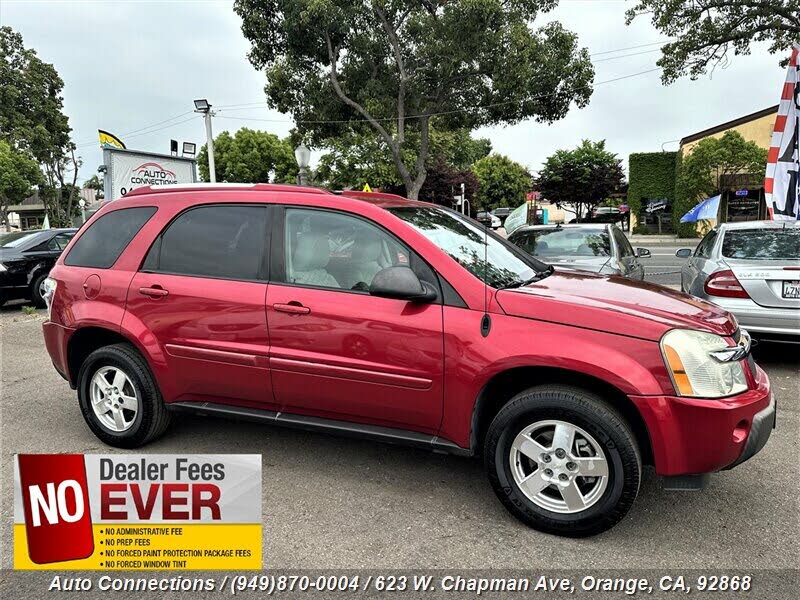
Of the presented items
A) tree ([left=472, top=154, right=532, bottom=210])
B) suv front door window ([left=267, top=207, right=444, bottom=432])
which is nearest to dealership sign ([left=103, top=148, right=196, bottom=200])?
suv front door window ([left=267, top=207, right=444, bottom=432])

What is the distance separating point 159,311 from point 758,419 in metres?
3.39

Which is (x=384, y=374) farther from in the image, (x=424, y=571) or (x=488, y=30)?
(x=488, y=30)

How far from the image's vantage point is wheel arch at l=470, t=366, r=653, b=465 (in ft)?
9.02

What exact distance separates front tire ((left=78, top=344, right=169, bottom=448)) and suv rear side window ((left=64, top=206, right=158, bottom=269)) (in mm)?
628

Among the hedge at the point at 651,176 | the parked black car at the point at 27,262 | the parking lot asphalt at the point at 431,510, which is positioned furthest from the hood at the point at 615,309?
the hedge at the point at 651,176

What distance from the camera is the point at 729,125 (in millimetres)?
30203

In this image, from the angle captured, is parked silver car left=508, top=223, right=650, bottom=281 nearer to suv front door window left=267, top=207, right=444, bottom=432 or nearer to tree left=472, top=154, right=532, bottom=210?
suv front door window left=267, top=207, right=444, bottom=432

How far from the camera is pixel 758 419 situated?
2723 mm

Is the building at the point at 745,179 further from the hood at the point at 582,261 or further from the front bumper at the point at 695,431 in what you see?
the front bumper at the point at 695,431

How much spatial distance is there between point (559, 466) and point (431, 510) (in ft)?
2.50

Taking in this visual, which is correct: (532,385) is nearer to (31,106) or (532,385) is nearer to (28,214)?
(31,106)

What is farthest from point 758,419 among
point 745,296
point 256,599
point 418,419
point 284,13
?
point 284,13

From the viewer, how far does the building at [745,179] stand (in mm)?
28828

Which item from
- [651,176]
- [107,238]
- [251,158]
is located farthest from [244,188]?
[251,158]
